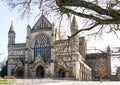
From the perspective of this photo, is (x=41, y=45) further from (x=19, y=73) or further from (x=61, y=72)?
(x=19, y=73)

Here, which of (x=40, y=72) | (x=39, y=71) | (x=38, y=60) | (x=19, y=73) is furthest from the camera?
(x=19, y=73)

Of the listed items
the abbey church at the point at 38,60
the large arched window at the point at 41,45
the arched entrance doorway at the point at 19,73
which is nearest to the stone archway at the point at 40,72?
the abbey church at the point at 38,60

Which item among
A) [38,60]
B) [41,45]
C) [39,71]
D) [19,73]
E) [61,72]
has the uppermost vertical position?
[41,45]

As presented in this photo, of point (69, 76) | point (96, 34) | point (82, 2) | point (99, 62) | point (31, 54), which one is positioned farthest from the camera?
point (31, 54)

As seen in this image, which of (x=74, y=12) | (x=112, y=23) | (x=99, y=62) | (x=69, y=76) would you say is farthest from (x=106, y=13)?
(x=69, y=76)

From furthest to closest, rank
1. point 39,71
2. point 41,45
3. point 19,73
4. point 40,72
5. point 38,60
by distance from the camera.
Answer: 1. point 19,73
2. point 41,45
3. point 39,71
4. point 40,72
5. point 38,60

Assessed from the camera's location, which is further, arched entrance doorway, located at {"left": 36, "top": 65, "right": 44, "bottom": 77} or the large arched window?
the large arched window

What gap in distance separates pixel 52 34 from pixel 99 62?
69805mm

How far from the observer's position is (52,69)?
74.4m

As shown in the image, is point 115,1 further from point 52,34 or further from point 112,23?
point 52,34

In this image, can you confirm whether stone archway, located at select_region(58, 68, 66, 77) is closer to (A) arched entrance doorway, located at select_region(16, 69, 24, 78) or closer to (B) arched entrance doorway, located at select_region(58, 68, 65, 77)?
(B) arched entrance doorway, located at select_region(58, 68, 65, 77)

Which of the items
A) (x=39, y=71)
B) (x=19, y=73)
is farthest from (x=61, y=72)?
(x=19, y=73)

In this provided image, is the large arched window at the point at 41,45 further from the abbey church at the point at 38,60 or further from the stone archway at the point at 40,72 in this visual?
the stone archway at the point at 40,72

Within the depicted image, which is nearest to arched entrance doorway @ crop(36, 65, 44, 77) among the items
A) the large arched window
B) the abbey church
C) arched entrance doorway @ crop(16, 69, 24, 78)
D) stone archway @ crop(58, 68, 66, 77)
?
the abbey church
